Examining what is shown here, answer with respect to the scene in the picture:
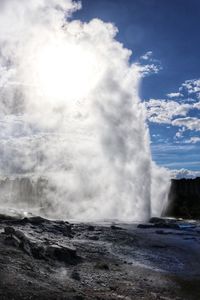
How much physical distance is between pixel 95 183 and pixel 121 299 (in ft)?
157

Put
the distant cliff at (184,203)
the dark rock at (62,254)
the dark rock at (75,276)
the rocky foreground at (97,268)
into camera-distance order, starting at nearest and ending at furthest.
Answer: the rocky foreground at (97,268)
the dark rock at (75,276)
the dark rock at (62,254)
the distant cliff at (184,203)

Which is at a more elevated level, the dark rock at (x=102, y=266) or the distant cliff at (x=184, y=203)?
the distant cliff at (x=184, y=203)

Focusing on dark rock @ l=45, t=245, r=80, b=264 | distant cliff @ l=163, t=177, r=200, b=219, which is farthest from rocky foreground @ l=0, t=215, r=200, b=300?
distant cliff @ l=163, t=177, r=200, b=219

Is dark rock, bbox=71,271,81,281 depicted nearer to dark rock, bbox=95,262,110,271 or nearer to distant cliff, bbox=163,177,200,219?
dark rock, bbox=95,262,110,271

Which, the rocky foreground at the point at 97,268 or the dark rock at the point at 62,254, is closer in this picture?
the rocky foreground at the point at 97,268

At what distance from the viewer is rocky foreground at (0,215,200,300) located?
11625 mm

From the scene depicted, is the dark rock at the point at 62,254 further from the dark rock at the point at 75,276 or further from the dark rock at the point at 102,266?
the dark rock at the point at 75,276

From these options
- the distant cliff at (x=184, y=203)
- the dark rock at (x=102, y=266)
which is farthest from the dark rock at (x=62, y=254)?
the distant cliff at (x=184, y=203)

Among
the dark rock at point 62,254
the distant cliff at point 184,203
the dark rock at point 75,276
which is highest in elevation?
the distant cliff at point 184,203

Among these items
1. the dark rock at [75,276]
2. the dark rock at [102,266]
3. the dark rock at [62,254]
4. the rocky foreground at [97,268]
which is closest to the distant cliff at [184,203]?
the rocky foreground at [97,268]

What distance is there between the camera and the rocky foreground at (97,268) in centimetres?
1162

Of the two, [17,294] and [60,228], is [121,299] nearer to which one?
[17,294]

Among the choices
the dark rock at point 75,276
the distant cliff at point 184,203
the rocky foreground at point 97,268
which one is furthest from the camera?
the distant cliff at point 184,203

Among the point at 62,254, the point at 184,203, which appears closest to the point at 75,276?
the point at 62,254
